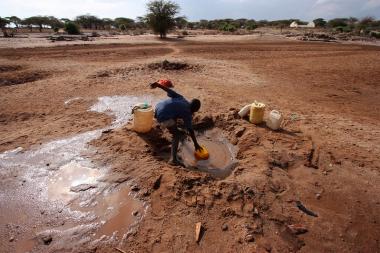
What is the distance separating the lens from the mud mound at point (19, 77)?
30.7 feet

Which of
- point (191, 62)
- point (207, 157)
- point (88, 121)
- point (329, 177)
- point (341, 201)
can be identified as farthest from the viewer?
point (191, 62)

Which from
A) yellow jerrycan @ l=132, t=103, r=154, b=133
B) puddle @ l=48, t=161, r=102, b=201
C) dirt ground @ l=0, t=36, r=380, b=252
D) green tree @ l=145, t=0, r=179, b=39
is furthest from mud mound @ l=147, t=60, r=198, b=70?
green tree @ l=145, t=0, r=179, b=39

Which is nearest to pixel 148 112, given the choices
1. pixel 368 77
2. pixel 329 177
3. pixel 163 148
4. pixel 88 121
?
pixel 163 148

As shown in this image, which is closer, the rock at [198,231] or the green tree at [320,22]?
the rock at [198,231]

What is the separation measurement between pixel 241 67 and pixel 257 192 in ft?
31.1

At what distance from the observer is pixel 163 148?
537 cm

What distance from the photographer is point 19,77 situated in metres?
9.74

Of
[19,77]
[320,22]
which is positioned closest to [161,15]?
[19,77]

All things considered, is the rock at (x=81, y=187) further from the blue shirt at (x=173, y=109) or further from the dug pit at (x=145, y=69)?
the dug pit at (x=145, y=69)

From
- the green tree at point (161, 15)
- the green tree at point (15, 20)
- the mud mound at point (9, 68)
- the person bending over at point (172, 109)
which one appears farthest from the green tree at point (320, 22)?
the person bending over at point (172, 109)

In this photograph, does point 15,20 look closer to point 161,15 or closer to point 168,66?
point 161,15

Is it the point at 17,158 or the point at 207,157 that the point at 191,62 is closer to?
the point at 207,157

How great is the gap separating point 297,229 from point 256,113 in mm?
2880

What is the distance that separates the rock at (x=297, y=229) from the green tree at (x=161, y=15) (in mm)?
26611
